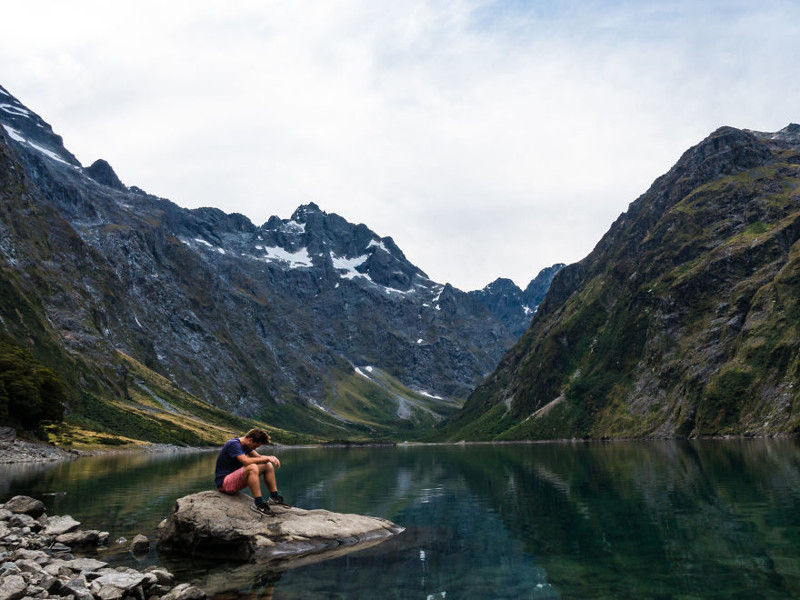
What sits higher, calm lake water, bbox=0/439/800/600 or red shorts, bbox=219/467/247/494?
red shorts, bbox=219/467/247/494

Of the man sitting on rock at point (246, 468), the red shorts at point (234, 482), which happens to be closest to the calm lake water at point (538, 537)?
the red shorts at point (234, 482)

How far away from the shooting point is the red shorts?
30.2 m

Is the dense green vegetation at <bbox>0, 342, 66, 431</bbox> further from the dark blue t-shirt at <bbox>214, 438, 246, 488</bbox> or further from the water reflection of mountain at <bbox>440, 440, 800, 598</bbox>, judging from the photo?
the dark blue t-shirt at <bbox>214, 438, 246, 488</bbox>

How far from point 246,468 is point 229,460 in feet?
7.71

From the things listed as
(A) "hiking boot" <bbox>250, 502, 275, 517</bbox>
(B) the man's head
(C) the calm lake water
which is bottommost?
(C) the calm lake water

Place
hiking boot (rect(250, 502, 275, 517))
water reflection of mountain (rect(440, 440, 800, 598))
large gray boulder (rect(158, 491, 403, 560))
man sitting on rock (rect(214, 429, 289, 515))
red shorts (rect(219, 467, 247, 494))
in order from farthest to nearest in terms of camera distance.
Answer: hiking boot (rect(250, 502, 275, 517)) < red shorts (rect(219, 467, 247, 494)) < man sitting on rock (rect(214, 429, 289, 515)) < large gray boulder (rect(158, 491, 403, 560)) < water reflection of mountain (rect(440, 440, 800, 598))

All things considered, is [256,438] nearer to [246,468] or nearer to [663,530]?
[246,468]

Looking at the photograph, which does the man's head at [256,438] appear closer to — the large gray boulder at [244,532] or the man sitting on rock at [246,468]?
the man sitting on rock at [246,468]

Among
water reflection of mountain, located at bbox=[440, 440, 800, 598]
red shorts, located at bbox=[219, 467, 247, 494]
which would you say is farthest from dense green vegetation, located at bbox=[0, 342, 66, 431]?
red shorts, located at bbox=[219, 467, 247, 494]

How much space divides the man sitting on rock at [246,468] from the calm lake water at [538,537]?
14.9 ft

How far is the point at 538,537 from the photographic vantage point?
105 feet

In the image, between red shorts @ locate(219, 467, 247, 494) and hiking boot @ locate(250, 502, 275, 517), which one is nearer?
red shorts @ locate(219, 467, 247, 494)

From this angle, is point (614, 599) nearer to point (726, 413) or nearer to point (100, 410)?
point (726, 413)

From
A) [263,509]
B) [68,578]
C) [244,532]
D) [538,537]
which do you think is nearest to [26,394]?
[263,509]
